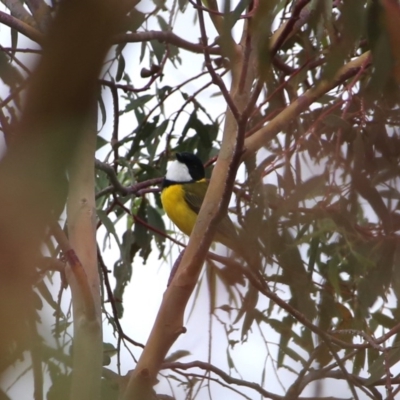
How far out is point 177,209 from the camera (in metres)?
2.71

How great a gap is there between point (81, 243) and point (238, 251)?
1.33ft

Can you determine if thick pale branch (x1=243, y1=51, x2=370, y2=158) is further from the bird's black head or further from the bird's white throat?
Result: the bird's white throat

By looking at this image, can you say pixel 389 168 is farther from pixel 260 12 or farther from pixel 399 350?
pixel 260 12

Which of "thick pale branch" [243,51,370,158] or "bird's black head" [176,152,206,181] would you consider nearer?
"thick pale branch" [243,51,370,158]

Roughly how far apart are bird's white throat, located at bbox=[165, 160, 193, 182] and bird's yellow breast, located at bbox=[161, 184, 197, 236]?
0.03 meters

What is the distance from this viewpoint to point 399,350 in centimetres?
155

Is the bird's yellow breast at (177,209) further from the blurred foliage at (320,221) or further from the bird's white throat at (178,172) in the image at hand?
the blurred foliage at (320,221)

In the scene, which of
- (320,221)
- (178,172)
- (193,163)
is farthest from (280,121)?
(178,172)

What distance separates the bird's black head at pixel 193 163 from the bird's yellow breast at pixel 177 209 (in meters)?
0.09

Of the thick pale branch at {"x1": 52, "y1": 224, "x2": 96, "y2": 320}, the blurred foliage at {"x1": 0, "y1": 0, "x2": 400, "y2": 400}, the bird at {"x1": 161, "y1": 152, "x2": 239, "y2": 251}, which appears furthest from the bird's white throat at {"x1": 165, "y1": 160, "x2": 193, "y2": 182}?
the thick pale branch at {"x1": 52, "y1": 224, "x2": 96, "y2": 320}

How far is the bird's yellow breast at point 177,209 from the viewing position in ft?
8.80

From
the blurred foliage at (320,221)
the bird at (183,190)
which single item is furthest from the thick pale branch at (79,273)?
the bird at (183,190)

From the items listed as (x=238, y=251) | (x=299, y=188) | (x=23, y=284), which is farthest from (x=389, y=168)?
(x=23, y=284)

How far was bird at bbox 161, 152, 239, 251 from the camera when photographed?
8.70ft
